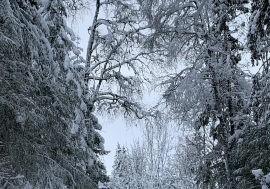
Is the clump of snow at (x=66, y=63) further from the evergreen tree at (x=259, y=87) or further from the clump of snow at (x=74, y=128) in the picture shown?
the evergreen tree at (x=259, y=87)

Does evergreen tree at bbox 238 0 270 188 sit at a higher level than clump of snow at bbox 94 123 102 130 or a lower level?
lower

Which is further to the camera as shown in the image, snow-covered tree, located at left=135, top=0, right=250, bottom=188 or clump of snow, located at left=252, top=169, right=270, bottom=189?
snow-covered tree, located at left=135, top=0, right=250, bottom=188

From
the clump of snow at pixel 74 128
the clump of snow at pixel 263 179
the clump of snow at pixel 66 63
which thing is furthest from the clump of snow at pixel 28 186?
the clump of snow at pixel 263 179

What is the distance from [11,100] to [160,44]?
4.50 metres

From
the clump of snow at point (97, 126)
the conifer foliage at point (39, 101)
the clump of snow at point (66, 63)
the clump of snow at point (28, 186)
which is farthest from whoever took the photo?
the clump of snow at point (97, 126)

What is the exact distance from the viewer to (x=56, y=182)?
429 centimetres

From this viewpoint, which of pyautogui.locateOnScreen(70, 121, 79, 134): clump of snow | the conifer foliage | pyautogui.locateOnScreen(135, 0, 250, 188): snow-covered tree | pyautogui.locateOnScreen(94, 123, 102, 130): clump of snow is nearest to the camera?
the conifer foliage

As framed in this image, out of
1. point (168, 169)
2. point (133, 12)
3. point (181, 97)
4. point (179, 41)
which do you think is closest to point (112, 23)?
point (133, 12)

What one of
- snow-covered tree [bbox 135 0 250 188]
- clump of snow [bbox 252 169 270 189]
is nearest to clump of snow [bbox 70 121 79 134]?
snow-covered tree [bbox 135 0 250 188]

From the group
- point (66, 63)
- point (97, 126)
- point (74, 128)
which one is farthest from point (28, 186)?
point (97, 126)

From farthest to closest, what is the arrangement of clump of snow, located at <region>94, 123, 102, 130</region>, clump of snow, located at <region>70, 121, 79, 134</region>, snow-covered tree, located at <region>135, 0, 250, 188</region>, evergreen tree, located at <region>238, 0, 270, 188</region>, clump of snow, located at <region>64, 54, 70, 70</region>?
clump of snow, located at <region>94, 123, 102, 130</region>, snow-covered tree, located at <region>135, 0, 250, 188</region>, clump of snow, located at <region>64, 54, 70, 70</region>, clump of snow, located at <region>70, 121, 79, 134</region>, evergreen tree, located at <region>238, 0, 270, 188</region>

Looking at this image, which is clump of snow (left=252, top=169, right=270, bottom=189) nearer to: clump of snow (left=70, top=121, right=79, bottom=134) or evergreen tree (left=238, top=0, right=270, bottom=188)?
evergreen tree (left=238, top=0, right=270, bottom=188)

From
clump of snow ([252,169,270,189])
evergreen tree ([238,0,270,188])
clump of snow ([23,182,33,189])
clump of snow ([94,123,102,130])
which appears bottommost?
clump of snow ([23,182,33,189])

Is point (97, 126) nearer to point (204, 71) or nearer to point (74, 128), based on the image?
point (74, 128)
